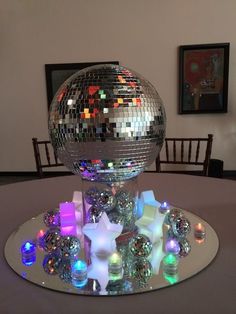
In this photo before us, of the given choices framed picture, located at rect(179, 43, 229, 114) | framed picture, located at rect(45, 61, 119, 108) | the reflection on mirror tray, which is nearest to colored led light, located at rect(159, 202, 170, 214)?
the reflection on mirror tray

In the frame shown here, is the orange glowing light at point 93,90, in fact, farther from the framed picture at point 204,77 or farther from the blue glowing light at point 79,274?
the framed picture at point 204,77

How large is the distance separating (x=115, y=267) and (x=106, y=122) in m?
0.21

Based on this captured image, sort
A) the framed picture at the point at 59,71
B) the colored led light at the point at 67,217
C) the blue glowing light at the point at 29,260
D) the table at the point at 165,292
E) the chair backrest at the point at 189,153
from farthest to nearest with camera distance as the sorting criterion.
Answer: the framed picture at the point at 59,71 < the chair backrest at the point at 189,153 < the colored led light at the point at 67,217 < the blue glowing light at the point at 29,260 < the table at the point at 165,292

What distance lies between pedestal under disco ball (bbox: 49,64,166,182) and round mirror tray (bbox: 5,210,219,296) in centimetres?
13

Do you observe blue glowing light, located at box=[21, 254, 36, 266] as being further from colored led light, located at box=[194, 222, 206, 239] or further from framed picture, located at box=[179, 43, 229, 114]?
framed picture, located at box=[179, 43, 229, 114]

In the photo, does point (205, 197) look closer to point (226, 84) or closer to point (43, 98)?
point (226, 84)

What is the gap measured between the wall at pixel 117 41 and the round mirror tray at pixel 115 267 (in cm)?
233

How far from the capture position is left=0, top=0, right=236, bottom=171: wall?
260 cm

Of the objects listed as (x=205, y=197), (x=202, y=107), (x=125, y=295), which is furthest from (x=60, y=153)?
(x=202, y=107)

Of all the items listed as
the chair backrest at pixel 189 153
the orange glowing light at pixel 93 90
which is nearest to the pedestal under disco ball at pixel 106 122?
the orange glowing light at pixel 93 90

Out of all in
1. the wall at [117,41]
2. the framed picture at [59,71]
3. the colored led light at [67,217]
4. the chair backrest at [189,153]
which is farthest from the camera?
the framed picture at [59,71]

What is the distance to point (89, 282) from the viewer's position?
42cm

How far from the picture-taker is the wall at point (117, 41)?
2598mm

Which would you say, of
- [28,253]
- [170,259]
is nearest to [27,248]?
[28,253]
